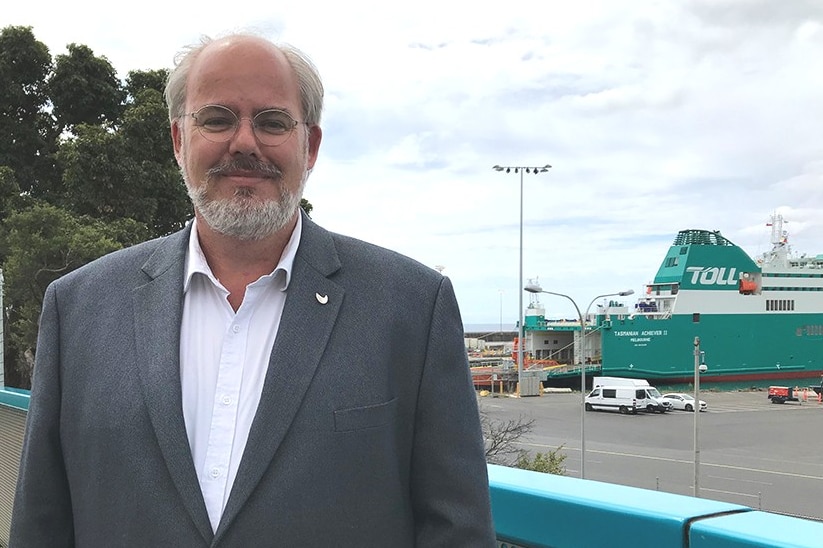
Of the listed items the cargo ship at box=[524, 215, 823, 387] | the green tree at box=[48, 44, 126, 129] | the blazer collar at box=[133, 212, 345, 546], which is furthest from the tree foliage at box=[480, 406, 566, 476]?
the cargo ship at box=[524, 215, 823, 387]

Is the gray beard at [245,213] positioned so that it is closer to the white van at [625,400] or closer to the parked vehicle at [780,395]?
the white van at [625,400]

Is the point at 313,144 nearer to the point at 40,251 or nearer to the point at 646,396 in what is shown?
the point at 40,251

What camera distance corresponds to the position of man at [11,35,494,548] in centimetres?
142

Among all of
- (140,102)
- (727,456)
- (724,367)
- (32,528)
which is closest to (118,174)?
(140,102)

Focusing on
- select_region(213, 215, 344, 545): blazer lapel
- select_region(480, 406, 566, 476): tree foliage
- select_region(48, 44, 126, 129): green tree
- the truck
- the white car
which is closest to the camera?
select_region(213, 215, 344, 545): blazer lapel

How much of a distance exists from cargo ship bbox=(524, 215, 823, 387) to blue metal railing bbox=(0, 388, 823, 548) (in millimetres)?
46564

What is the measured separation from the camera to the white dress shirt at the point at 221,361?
1455 millimetres

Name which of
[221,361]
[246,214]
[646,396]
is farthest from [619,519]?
[646,396]

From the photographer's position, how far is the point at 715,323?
48938 mm

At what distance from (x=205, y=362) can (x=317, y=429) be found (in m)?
0.27

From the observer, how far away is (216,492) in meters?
1.44

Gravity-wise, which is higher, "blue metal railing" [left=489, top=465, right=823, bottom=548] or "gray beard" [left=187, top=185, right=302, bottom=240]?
"gray beard" [left=187, top=185, right=302, bottom=240]

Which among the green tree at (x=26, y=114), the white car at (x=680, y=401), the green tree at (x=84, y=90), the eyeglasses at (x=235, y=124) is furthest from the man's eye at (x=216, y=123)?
the white car at (x=680, y=401)

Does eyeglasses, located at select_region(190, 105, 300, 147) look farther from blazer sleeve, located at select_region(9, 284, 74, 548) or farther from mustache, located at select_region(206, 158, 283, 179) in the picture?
blazer sleeve, located at select_region(9, 284, 74, 548)
